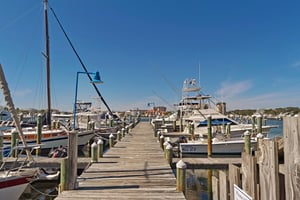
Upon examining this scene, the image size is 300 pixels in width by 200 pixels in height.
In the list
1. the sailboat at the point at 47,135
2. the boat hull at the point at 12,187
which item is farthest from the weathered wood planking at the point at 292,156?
the sailboat at the point at 47,135

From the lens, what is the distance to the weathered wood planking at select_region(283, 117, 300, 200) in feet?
6.12

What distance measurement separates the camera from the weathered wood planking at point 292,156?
1865 mm

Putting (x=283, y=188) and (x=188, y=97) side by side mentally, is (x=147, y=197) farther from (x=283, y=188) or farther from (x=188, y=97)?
(x=188, y=97)

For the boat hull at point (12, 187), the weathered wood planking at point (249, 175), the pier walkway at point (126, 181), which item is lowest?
the boat hull at point (12, 187)

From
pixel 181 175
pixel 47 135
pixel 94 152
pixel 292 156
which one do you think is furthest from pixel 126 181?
pixel 47 135

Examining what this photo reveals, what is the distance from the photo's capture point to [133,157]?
36.7 ft

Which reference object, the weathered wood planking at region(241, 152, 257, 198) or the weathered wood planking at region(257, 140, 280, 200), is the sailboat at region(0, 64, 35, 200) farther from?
the weathered wood planking at region(257, 140, 280, 200)

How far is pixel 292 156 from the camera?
1.94m

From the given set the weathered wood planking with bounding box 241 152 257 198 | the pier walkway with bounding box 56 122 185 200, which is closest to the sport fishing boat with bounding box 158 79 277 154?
the pier walkway with bounding box 56 122 185 200

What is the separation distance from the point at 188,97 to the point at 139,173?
2319 centimetres

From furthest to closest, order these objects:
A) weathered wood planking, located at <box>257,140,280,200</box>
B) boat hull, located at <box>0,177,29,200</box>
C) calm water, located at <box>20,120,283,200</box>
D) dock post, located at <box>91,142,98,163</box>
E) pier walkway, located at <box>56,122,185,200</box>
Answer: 1. calm water, located at <box>20,120,283,200</box>
2. dock post, located at <box>91,142,98,163</box>
3. boat hull, located at <box>0,177,29,200</box>
4. pier walkway, located at <box>56,122,185,200</box>
5. weathered wood planking, located at <box>257,140,280,200</box>

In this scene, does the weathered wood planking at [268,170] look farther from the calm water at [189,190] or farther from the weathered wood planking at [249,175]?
the calm water at [189,190]

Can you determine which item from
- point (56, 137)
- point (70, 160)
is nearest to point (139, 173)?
point (70, 160)

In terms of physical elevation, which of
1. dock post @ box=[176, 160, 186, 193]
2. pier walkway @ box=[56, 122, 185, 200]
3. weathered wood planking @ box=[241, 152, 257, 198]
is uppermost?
weathered wood planking @ box=[241, 152, 257, 198]
